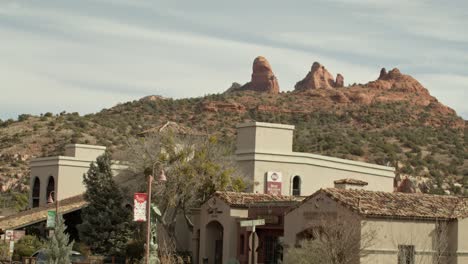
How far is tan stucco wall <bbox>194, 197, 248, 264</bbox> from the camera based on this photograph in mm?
52500

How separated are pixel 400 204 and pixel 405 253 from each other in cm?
280

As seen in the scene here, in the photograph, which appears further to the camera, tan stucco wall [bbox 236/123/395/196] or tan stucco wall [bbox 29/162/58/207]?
tan stucco wall [bbox 29/162/58/207]

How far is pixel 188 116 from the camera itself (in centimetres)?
12219

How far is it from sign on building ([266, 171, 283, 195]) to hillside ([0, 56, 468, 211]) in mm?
29428

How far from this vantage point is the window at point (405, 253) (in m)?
43.0

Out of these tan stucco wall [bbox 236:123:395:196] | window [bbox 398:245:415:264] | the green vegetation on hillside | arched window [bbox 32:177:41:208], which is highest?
the green vegetation on hillside

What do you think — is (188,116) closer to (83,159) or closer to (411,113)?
(411,113)

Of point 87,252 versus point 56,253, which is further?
point 87,252

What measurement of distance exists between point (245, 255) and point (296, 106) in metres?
79.6

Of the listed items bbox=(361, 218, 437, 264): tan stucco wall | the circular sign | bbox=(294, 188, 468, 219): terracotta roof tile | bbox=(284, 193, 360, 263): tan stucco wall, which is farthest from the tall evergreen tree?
bbox=(361, 218, 437, 264): tan stucco wall

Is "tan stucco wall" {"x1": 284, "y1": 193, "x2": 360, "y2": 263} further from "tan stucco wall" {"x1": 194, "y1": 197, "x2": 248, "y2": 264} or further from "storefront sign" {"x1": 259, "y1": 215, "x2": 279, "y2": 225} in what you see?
"tan stucco wall" {"x1": 194, "y1": 197, "x2": 248, "y2": 264}

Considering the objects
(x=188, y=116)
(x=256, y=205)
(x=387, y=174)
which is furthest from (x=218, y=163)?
(x=188, y=116)

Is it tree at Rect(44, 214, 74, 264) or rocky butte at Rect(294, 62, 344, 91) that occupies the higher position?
rocky butte at Rect(294, 62, 344, 91)

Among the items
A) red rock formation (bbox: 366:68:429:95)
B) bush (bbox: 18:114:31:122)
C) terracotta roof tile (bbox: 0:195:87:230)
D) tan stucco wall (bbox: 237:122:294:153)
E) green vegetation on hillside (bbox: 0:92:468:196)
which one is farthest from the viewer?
red rock formation (bbox: 366:68:429:95)
